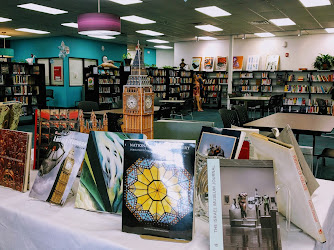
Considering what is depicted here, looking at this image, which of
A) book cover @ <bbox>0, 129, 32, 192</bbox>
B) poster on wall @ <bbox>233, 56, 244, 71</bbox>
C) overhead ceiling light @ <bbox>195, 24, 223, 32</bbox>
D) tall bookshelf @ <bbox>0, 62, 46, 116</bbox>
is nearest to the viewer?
book cover @ <bbox>0, 129, 32, 192</bbox>

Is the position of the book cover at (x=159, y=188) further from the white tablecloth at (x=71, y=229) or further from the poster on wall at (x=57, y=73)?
the poster on wall at (x=57, y=73)

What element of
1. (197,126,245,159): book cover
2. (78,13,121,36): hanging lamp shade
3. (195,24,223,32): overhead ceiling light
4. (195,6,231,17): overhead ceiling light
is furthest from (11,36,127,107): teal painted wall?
(197,126,245,159): book cover

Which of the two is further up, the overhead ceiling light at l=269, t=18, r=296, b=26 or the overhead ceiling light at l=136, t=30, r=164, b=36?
the overhead ceiling light at l=136, t=30, r=164, b=36

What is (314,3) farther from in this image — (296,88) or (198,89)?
(198,89)

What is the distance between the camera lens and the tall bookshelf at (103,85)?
1155 cm

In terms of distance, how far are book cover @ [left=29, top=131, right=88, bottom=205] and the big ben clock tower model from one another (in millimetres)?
252

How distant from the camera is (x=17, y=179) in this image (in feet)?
4.75

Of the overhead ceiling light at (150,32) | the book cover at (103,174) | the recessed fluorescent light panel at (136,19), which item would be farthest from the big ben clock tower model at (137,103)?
the overhead ceiling light at (150,32)

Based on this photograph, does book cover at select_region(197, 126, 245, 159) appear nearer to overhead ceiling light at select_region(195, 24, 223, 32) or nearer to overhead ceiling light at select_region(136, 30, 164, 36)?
overhead ceiling light at select_region(195, 24, 223, 32)

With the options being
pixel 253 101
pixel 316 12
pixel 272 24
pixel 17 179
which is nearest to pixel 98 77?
pixel 253 101

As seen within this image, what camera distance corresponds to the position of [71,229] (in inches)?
43.2

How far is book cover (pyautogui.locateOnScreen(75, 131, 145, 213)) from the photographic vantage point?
1224mm

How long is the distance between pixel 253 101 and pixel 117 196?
10.5 meters

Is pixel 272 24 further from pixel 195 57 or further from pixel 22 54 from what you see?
pixel 22 54
